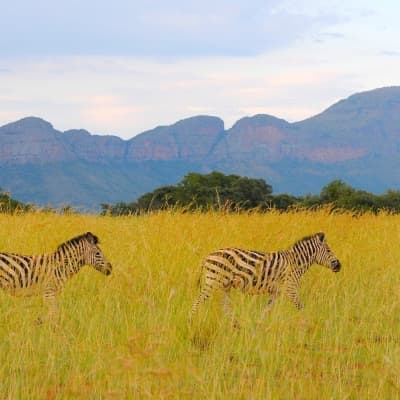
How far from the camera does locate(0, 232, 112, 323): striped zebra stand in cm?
675

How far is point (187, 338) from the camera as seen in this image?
615 centimetres

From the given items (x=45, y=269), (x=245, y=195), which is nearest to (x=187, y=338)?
(x=45, y=269)

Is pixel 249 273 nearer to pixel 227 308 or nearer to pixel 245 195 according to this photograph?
pixel 227 308

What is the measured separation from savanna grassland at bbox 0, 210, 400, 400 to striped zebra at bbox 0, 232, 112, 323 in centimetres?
19

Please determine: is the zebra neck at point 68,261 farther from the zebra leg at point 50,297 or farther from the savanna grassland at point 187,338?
the savanna grassland at point 187,338

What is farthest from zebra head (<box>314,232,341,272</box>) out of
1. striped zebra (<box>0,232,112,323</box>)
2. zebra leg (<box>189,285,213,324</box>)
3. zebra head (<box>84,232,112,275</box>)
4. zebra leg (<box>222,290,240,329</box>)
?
striped zebra (<box>0,232,112,323</box>)

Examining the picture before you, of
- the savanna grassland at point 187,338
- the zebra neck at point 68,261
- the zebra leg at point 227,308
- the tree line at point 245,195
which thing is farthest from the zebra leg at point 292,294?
the tree line at point 245,195

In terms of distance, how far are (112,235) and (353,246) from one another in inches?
155

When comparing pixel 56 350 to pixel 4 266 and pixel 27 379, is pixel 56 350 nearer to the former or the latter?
pixel 27 379

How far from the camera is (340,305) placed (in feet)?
25.1

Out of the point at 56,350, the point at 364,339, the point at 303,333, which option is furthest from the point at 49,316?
the point at 364,339

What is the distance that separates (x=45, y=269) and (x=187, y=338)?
164cm

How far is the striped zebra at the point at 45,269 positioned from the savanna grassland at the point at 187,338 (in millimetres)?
190

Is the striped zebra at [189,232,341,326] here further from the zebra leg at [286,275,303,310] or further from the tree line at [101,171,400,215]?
the tree line at [101,171,400,215]
